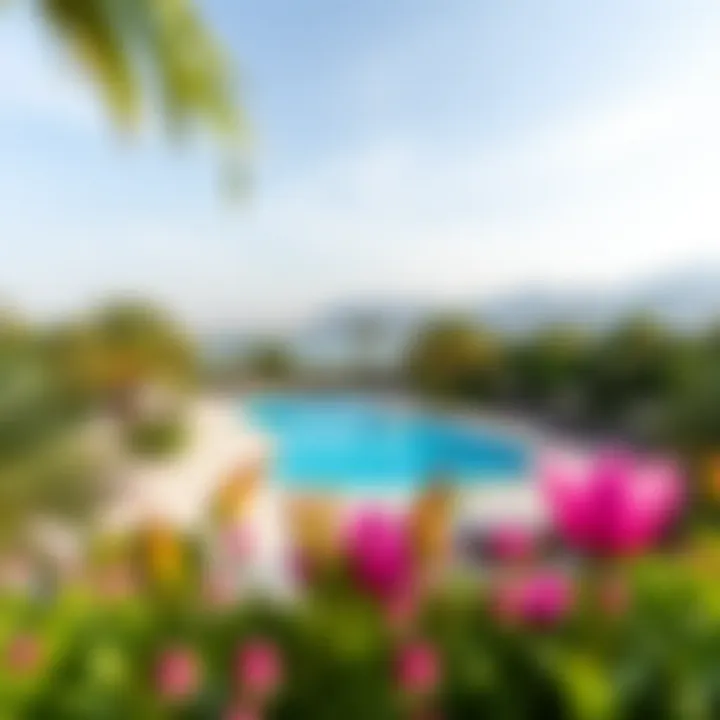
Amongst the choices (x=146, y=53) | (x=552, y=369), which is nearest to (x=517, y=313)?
(x=552, y=369)

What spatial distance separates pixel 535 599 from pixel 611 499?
136 millimetres

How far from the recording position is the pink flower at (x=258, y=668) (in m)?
1.59

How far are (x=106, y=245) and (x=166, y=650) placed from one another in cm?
43

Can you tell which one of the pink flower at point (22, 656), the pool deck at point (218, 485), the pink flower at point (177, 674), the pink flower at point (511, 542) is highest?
the pool deck at point (218, 485)

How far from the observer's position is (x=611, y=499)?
1.65m

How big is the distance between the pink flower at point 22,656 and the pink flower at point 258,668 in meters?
0.21

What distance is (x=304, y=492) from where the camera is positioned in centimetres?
164

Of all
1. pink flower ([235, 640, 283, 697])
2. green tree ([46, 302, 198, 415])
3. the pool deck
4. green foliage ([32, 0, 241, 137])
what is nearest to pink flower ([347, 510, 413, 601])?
the pool deck

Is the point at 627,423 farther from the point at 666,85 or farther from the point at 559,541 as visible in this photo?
the point at 666,85

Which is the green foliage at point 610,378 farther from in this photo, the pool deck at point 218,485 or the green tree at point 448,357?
the pool deck at point 218,485

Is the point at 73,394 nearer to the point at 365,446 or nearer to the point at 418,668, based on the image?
the point at 365,446

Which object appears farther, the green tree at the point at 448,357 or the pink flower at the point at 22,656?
the green tree at the point at 448,357

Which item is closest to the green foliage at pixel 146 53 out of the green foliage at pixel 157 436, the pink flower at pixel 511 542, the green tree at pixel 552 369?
the green foliage at pixel 157 436

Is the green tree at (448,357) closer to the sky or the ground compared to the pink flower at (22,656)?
closer to the sky
